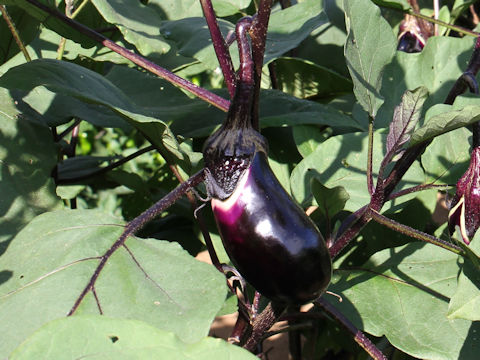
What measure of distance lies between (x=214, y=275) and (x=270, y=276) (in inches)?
1.9

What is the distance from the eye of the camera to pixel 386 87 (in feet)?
2.60

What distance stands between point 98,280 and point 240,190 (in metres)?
0.12

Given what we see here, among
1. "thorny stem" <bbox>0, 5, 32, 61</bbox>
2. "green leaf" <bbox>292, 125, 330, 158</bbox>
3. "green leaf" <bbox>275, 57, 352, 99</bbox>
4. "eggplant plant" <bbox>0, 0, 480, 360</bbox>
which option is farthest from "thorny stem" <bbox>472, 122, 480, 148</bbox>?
"thorny stem" <bbox>0, 5, 32, 61</bbox>

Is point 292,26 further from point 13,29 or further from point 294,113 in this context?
point 13,29

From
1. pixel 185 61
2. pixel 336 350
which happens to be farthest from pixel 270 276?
pixel 336 350

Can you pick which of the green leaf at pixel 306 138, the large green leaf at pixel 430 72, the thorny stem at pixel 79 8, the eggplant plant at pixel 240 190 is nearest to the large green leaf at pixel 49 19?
the eggplant plant at pixel 240 190

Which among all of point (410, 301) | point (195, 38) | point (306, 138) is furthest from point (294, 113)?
point (410, 301)

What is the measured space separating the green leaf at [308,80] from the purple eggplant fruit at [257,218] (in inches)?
16.2

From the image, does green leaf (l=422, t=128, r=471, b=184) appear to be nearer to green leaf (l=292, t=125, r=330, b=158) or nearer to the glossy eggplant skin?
green leaf (l=292, t=125, r=330, b=158)

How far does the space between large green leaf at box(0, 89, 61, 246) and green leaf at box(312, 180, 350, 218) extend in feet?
0.93

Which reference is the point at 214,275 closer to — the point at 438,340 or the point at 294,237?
the point at 294,237

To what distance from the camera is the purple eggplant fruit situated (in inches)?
17.7

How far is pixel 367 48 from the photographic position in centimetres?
56

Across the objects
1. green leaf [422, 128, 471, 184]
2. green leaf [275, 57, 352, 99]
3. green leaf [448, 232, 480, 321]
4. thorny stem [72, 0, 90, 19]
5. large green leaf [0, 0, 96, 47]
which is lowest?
green leaf [275, 57, 352, 99]
